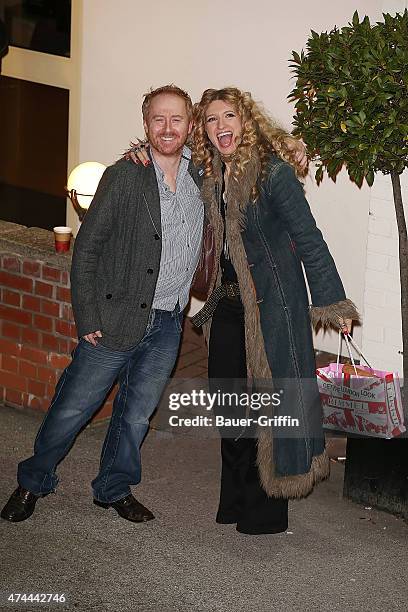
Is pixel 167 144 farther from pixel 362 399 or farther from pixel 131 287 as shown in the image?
pixel 362 399

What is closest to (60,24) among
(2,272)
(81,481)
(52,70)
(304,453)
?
(52,70)

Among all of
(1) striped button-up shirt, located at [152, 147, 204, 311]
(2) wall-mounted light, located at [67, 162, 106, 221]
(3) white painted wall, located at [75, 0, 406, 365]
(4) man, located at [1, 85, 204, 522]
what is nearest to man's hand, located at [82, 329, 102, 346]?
(4) man, located at [1, 85, 204, 522]

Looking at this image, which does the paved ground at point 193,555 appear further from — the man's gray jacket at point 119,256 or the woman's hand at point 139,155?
the woman's hand at point 139,155

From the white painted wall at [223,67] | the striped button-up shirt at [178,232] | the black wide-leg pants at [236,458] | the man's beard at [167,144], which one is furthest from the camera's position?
the white painted wall at [223,67]

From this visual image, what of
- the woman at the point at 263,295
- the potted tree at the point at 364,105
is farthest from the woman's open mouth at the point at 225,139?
the potted tree at the point at 364,105

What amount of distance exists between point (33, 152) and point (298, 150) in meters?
5.16

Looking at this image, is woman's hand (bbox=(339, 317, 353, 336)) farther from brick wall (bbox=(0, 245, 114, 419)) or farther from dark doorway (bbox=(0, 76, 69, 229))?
dark doorway (bbox=(0, 76, 69, 229))

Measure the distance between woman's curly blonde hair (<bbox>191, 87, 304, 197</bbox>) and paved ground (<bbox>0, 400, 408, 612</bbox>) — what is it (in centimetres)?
170

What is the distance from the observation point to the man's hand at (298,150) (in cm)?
539

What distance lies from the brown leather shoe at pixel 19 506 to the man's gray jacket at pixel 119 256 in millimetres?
917

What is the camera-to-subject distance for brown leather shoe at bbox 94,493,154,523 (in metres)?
5.92

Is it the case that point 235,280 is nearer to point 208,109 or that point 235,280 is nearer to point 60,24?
point 208,109

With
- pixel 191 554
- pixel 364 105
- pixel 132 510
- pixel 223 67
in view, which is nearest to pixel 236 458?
pixel 191 554

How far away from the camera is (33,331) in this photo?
7109 millimetres
